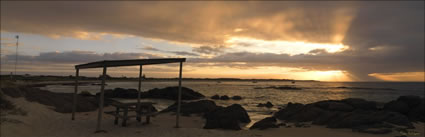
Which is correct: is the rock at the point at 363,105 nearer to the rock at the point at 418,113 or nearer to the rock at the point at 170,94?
the rock at the point at 418,113

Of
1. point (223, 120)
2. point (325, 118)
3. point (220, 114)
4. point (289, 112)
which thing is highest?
point (220, 114)

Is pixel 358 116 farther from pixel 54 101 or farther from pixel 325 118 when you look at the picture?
pixel 54 101

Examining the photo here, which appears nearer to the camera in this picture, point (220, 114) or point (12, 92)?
point (220, 114)

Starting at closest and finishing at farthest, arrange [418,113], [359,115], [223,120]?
[223,120]
[359,115]
[418,113]

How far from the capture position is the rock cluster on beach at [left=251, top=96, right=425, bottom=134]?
43.0 feet

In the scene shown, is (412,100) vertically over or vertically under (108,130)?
over

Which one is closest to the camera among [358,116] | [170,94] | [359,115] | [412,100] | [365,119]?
[365,119]

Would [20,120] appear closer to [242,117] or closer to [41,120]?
[41,120]

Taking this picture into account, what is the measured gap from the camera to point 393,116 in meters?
14.2

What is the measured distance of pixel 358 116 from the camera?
1389 cm

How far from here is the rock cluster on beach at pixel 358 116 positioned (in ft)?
43.0

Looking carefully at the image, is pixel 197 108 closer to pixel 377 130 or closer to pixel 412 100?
pixel 377 130

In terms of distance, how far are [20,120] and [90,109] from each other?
255 inches

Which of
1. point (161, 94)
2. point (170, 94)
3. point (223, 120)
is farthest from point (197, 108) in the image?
point (161, 94)
